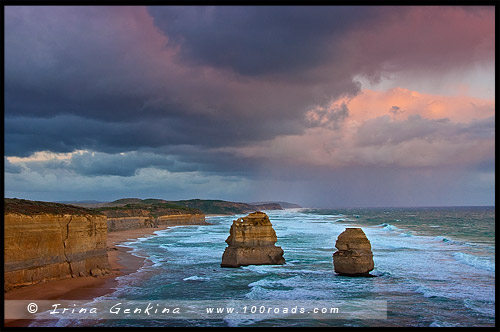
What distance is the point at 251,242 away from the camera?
28.0 metres

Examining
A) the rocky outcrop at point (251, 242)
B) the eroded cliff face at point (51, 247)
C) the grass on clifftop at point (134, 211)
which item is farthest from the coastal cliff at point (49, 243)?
the grass on clifftop at point (134, 211)

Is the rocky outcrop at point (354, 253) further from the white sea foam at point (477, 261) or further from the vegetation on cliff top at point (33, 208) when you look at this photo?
the vegetation on cliff top at point (33, 208)

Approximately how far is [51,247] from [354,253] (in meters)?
17.6

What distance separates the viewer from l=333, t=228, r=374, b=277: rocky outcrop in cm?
2395

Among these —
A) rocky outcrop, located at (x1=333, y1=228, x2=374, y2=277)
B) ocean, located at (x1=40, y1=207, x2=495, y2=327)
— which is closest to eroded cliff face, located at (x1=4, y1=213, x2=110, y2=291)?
ocean, located at (x1=40, y1=207, x2=495, y2=327)

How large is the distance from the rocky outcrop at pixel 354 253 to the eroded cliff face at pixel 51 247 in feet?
49.8

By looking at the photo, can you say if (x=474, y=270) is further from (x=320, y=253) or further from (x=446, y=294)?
(x=320, y=253)

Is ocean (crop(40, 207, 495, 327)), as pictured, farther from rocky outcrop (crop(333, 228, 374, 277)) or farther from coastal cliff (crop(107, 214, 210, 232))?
coastal cliff (crop(107, 214, 210, 232))

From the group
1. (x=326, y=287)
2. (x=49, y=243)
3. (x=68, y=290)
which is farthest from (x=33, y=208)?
(x=326, y=287)

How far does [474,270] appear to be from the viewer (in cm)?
2880

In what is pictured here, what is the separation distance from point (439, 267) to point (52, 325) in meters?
26.7

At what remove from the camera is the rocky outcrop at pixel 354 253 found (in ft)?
78.6
